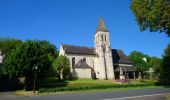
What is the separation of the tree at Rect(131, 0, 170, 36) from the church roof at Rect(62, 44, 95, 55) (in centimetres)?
3990

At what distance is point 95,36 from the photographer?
72688mm

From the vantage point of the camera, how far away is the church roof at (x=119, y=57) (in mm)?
73688

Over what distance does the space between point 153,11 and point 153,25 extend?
2.44m

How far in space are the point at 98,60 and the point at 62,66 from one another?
12832 mm

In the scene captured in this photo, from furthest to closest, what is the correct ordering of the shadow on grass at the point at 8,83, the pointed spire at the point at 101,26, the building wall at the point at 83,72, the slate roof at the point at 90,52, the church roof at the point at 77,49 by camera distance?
the pointed spire at the point at 101,26 → the slate roof at the point at 90,52 → the church roof at the point at 77,49 → the building wall at the point at 83,72 → the shadow on grass at the point at 8,83

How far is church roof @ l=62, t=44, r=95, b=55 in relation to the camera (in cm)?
6746

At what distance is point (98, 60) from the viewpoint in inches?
2699

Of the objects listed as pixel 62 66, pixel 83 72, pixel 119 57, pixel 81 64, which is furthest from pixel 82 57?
pixel 119 57

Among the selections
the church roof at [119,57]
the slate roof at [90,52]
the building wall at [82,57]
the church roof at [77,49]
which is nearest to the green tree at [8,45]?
the church roof at [77,49]

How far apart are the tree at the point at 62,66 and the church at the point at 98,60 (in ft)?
8.11

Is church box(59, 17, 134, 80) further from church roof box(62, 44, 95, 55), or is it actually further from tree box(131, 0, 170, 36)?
tree box(131, 0, 170, 36)

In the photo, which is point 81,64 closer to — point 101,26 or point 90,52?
point 90,52

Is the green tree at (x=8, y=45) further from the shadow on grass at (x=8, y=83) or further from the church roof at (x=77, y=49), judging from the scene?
the church roof at (x=77, y=49)

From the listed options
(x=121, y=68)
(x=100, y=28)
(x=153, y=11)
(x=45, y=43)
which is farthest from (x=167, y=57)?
(x=45, y=43)
